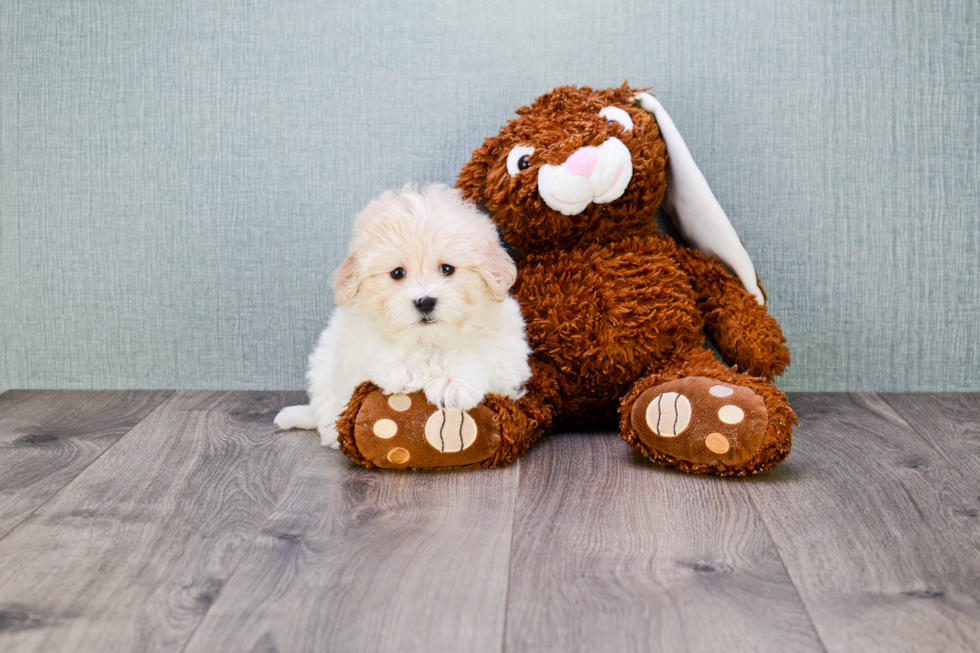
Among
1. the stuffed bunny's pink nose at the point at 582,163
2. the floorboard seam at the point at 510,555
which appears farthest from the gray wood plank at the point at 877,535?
the stuffed bunny's pink nose at the point at 582,163

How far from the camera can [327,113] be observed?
4.99 feet

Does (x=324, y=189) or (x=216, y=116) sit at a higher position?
(x=216, y=116)

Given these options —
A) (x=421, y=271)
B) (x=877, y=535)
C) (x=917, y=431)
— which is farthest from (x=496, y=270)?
(x=917, y=431)

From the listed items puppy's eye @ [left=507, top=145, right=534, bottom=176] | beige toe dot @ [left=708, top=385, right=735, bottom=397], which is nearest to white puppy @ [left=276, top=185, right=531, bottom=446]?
puppy's eye @ [left=507, top=145, right=534, bottom=176]

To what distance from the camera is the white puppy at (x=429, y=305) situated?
3.71 ft

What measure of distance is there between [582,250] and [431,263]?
32cm

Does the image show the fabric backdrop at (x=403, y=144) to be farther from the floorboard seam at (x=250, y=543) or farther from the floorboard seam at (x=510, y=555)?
the floorboard seam at (x=510, y=555)

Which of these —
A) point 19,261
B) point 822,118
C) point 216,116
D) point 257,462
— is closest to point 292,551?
point 257,462

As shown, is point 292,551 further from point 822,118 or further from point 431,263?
A: point 822,118

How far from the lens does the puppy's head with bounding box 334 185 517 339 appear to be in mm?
1121

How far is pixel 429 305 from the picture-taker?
1.11 m

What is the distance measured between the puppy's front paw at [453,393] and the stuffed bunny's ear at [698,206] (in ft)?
1.69

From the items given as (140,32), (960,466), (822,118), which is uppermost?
(140,32)

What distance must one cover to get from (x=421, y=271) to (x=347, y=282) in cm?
11
